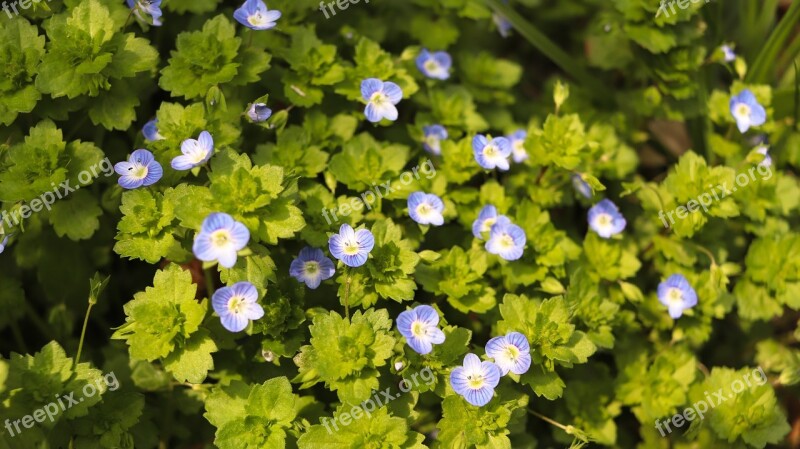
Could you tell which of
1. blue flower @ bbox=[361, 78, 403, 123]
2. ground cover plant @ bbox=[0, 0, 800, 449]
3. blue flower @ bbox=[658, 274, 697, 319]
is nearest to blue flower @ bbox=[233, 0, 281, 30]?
ground cover plant @ bbox=[0, 0, 800, 449]

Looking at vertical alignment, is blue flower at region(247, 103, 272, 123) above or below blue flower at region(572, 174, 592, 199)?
above

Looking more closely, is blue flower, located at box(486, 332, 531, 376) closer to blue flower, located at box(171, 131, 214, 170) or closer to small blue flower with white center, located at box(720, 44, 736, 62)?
blue flower, located at box(171, 131, 214, 170)

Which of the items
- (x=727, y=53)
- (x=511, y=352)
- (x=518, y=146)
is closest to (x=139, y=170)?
(x=511, y=352)

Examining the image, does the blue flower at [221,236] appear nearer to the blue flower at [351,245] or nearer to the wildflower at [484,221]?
the blue flower at [351,245]

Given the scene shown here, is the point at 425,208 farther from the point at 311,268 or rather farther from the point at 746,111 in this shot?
the point at 746,111

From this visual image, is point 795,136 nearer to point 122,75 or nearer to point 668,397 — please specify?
point 668,397

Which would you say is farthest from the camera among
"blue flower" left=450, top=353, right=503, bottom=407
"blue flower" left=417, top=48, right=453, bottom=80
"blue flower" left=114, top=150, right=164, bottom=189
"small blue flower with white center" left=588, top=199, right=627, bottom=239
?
"blue flower" left=417, top=48, right=453, bottom=80
